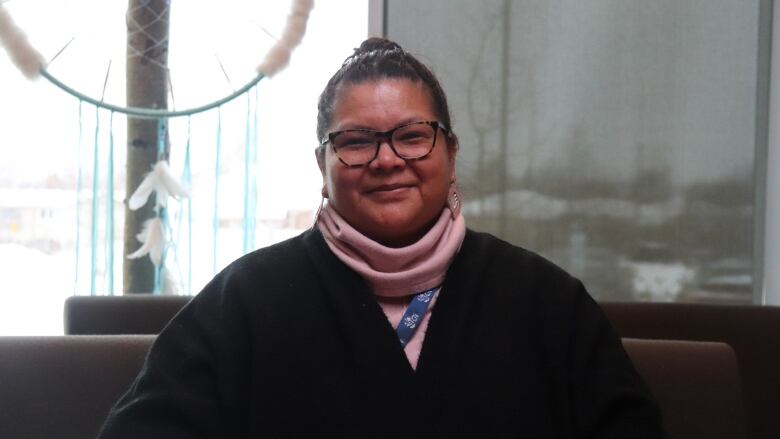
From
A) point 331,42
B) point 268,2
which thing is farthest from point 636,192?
point 268,2

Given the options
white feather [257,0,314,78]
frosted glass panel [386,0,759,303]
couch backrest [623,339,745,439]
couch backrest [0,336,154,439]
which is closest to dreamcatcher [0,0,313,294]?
white feather [257,0,314,78]

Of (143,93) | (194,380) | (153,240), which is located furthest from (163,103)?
(194,380)

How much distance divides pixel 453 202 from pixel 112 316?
0.88 m

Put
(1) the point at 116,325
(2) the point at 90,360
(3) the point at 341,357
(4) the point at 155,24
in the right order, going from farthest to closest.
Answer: (4) the point at 155,24, (1) the point at 116,325, (2) the point at 90,360, (3) the point at 341,357

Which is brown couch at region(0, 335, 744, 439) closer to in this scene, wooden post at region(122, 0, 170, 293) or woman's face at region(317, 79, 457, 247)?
woman's face at region(317, 79, 457, 247)

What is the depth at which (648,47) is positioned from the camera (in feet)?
7.75

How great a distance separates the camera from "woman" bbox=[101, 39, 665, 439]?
116 centimetres

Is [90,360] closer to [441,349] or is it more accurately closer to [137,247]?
[441,349]

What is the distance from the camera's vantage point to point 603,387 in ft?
3.83

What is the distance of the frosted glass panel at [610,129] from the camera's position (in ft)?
7.70

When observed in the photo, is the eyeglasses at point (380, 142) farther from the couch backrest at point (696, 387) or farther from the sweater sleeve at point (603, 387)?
the couch backrest at point (696, 387)

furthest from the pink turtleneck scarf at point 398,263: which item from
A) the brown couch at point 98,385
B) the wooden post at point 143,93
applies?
the wooden post at point 143,93

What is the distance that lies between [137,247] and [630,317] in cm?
133

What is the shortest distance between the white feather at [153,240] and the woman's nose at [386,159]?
46.2 inches
